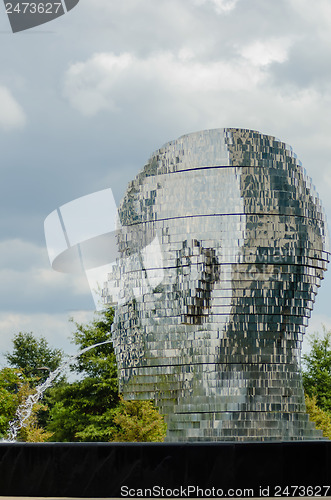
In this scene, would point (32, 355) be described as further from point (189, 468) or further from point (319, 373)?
point (189, 468)

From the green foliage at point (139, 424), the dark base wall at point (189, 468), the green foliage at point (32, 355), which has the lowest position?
the dark base wall at point (189, 468)

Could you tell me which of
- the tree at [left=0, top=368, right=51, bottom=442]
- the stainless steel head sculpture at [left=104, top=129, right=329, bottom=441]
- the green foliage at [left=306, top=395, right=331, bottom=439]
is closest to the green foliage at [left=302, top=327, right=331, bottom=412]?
the green foliage at [left=306, top=395, right=331, bottom=439]

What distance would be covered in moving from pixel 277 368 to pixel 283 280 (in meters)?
2.70

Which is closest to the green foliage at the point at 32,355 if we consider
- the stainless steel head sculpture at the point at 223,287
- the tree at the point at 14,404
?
the tree at the point at 14,404

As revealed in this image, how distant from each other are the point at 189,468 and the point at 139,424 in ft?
74.6

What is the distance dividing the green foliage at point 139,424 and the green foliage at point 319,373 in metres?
14.9

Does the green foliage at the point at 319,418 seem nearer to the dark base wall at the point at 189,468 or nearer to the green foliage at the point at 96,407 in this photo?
the green foliage at the point at 96,407

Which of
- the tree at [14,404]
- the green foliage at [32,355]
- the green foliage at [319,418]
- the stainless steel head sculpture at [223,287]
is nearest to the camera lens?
the stainless steel head sculpture at [223,287]

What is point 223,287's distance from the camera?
22797mm

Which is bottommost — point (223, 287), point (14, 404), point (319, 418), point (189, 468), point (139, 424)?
point (189, 468)

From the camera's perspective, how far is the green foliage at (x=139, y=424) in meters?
41.2

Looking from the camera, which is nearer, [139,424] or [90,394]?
[139,424]

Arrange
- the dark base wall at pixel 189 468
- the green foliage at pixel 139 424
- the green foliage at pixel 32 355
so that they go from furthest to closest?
the green foliage at pixel 32 355, the green foliage at pixel 139 424, the dark base wall at pixel 189 468

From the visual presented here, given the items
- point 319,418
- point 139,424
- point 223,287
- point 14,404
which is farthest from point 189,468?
point 319,418
